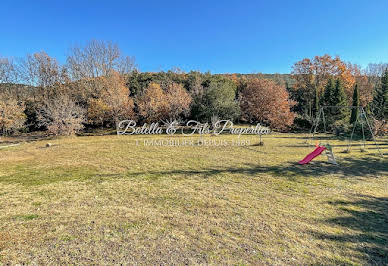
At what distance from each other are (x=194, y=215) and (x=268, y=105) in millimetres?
22347

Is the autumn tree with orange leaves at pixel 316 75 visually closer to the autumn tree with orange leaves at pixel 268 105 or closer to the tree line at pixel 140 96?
the tree line at pixel 140 96

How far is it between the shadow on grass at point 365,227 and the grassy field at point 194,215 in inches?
0.8

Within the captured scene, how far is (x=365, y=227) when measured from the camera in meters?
3.65

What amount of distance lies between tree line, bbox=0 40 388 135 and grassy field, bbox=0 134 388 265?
14512mm

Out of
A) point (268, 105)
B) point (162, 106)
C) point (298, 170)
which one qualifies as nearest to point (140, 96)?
point (162, 106)

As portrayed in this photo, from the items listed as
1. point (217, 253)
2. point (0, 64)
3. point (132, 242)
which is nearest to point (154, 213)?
point (132, 242)

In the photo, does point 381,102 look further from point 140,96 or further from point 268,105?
point 140,96

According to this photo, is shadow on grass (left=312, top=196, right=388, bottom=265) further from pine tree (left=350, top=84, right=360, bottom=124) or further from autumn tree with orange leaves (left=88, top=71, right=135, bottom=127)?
pine tree (left=350, top=84, right=360, bottom=124)

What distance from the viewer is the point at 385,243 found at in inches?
125

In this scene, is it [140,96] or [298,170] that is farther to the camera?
[140,96]

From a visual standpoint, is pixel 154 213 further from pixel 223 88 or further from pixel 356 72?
pixel 356 72

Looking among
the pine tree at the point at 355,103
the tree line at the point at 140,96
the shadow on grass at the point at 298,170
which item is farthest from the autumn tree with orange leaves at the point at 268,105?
the shadow on grass at the point at 298,170

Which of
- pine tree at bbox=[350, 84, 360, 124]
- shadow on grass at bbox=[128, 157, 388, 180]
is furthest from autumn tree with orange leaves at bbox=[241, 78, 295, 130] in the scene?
shadow on grass at bbox=[128, 157, 388, 180]

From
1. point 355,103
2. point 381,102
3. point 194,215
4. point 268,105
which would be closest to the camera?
point 194,215
